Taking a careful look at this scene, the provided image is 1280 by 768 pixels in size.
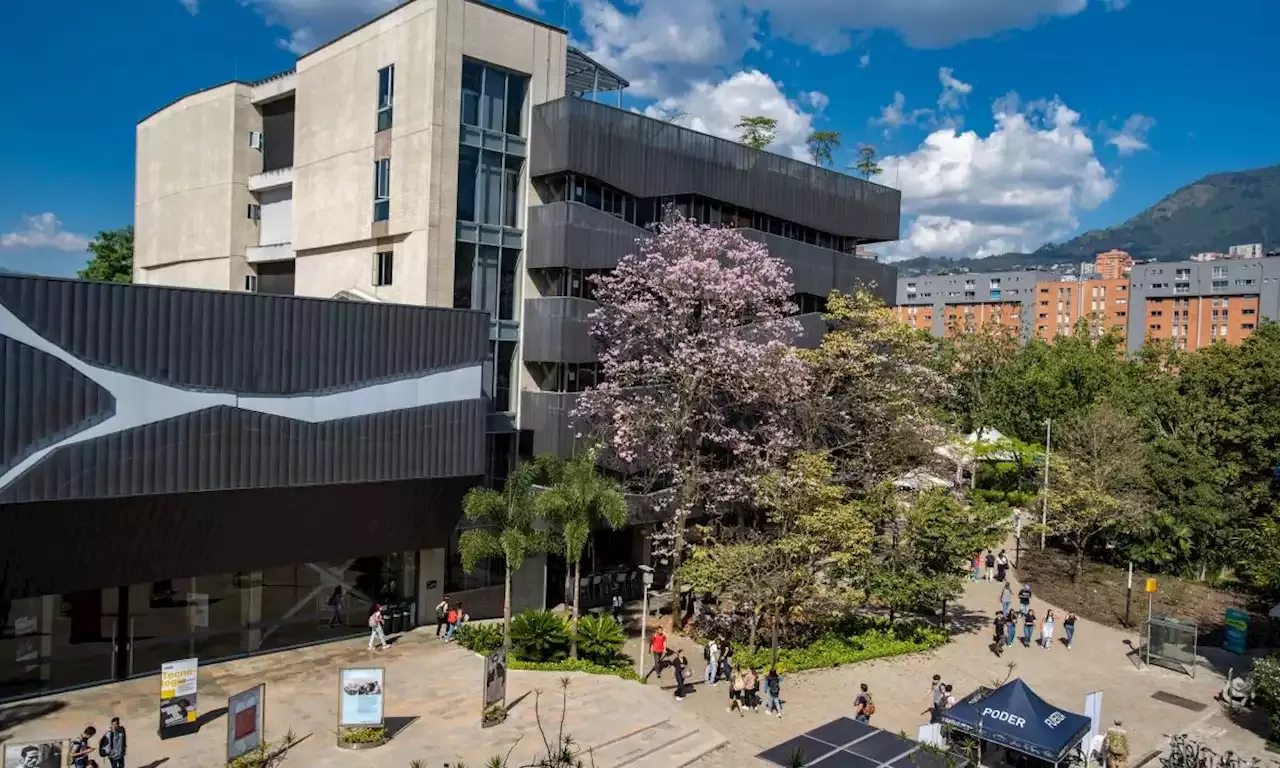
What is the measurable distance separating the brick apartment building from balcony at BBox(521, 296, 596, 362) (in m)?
75.0

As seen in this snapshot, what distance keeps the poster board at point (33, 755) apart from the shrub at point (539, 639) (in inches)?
449

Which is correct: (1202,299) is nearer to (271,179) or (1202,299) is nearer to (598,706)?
(271,179)

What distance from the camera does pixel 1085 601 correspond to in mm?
36094

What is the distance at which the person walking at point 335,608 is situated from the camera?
88.1 ft

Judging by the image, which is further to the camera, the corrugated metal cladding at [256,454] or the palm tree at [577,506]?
the palm tree at [577,506]

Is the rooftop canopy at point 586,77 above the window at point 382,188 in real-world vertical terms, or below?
above

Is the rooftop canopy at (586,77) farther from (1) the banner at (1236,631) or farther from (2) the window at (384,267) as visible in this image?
(1) the banner at (1236,631)

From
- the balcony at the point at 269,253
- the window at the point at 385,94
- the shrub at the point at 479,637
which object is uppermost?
the window at the point at 385,94

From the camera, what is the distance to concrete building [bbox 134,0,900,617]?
28.2 metres

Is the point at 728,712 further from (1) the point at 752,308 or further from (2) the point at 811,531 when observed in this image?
(1) the point at 752,308

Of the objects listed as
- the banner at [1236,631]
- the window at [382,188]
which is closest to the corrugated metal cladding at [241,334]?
the window at [382,188]

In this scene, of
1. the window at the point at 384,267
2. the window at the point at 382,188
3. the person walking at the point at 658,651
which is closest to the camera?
the person walking at the point at 658,651

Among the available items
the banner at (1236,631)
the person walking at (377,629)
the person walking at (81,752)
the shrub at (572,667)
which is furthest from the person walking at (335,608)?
the banner at (1236,631)

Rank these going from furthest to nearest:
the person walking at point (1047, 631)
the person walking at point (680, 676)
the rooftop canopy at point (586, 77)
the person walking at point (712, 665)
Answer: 1. the rooftop canopy at point (586, 77)
2. the person walking at point (1047, 631)
3. the person walking at point (712, 665)
4. the person walking at point (680, 676)
